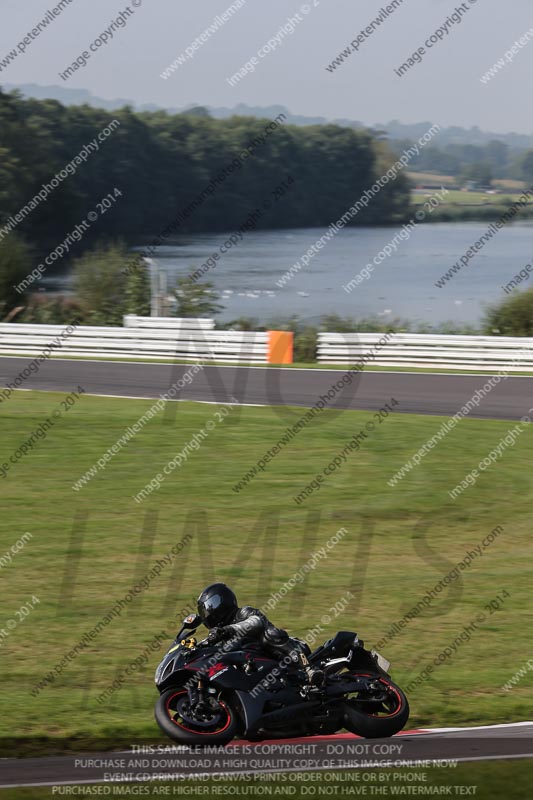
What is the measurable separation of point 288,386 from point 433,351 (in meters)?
5.25

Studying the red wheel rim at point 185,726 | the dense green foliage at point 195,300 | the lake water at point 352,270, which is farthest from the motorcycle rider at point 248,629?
the lake water at point 352,270

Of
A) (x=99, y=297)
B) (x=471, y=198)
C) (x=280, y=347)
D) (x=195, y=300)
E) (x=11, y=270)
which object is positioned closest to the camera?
(x=280, y=347)

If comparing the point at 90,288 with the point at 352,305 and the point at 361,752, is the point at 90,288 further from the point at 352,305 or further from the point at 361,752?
the point at 361,752

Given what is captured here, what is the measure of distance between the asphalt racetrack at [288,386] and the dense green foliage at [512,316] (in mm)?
7150

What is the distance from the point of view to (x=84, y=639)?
9398mm

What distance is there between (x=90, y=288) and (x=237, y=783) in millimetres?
30150

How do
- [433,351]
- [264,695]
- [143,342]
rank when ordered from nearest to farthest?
[264,695], [433,351], [143,342]

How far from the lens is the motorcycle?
6.70 metres

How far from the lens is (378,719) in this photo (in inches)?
275

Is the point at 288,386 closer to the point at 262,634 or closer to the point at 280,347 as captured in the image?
the point at 280,347

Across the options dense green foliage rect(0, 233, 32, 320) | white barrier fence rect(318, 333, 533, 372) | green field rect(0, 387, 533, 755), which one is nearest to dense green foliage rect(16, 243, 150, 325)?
dense green foliage rect(0, 233, 32, 320)

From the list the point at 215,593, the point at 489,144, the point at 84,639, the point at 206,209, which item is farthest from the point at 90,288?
the point at 489,144

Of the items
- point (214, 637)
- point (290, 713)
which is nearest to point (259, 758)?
point (290, 713)

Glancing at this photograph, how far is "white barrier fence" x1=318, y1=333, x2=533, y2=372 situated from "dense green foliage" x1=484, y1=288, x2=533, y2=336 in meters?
4.37
